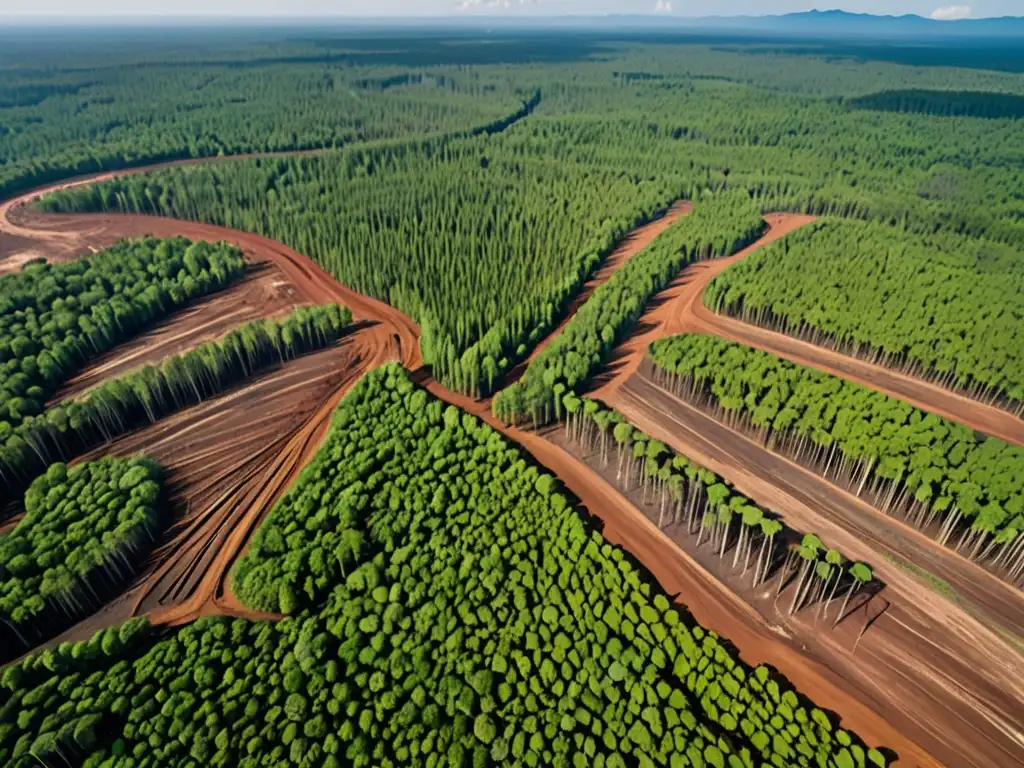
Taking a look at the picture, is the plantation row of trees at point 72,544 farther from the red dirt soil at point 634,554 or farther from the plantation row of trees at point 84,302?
the plantation row of trees at point 84,302

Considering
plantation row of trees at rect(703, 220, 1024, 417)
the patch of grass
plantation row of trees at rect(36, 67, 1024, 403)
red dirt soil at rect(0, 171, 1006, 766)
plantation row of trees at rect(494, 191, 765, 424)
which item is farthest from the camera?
plantation row of trees at rect(36, 67, 1024, 403)

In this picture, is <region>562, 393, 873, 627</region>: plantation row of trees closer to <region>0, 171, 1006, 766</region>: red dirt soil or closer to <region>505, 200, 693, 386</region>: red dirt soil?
<region>0, 171, 1006, 766</region>: red dirt soil

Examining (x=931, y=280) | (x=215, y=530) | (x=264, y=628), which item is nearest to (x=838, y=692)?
(x=264, y=628)

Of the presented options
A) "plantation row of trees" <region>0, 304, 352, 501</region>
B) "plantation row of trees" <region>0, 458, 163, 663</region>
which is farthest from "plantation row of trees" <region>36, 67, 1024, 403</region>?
"plantation row of trees" <region>0, 458, 163, 663</region>

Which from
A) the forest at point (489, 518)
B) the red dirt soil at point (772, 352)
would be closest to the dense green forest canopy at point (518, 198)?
the forest at point (489, 518)

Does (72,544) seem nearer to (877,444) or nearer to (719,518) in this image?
(719,518)

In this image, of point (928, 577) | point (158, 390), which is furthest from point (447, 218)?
point (928, 577)
